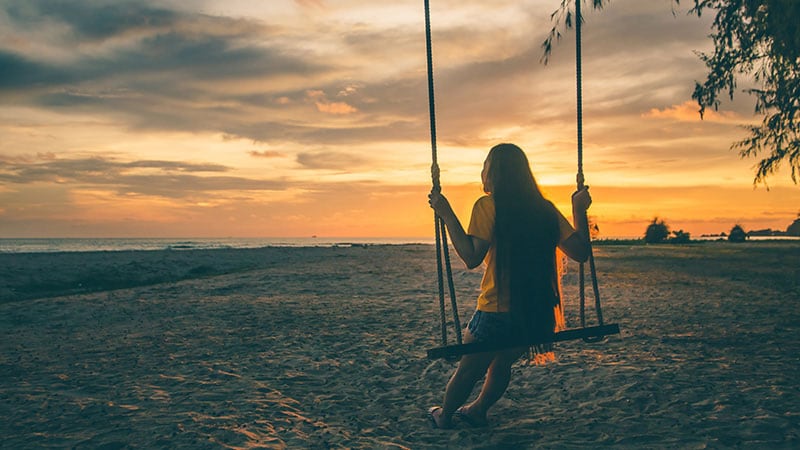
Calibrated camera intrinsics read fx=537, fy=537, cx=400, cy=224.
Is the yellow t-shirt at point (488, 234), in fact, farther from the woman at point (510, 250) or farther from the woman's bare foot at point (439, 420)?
the woman's bare foot at point (439, 420)

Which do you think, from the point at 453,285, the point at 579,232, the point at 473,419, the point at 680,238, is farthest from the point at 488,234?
the point at 680,238

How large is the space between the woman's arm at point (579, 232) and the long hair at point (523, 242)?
0.14m

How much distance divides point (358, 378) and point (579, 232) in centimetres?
312

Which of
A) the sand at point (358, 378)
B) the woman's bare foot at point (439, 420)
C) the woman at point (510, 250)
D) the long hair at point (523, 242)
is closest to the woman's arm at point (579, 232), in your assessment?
the woman at point (510, 250)

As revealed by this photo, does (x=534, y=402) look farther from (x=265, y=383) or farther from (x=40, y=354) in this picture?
(x=40, y=354)

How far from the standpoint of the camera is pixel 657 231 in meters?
42.6

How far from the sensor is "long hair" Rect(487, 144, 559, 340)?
12.6 ft

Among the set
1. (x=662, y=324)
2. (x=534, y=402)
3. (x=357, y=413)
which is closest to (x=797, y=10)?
(x=662, y=324)

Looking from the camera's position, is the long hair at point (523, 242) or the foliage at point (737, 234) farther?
the foliage at point (737, 234)

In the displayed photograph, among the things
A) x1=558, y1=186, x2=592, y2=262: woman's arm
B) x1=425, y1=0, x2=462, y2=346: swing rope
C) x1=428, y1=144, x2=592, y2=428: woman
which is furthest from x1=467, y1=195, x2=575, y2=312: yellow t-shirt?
x1=558, y1=186, x2=592, y2=262: woman's arm

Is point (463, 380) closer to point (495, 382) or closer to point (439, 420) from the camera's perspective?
point (495, 382)

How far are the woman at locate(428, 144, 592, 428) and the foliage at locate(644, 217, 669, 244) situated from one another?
42623 mm

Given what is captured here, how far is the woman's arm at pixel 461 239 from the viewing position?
12.5 ft

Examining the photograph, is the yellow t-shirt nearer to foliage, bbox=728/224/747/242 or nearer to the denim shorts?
the denim shorts
